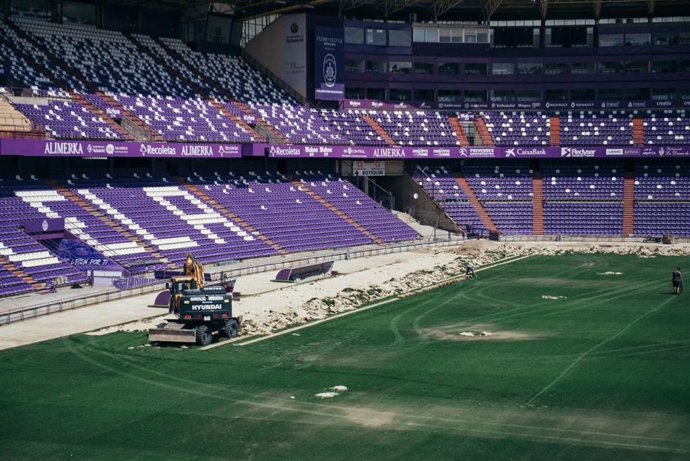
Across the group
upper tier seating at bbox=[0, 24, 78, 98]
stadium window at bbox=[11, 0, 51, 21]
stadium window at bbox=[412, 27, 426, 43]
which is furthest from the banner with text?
upper tier seating at bbox=[0, 24, 78, 98]

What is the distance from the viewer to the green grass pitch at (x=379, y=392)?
24797 mm

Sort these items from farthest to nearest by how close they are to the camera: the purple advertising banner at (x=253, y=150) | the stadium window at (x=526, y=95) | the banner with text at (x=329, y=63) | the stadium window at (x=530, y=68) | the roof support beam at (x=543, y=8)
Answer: the stadium window at (x=526, y=95), the stadium window at (x=530, y=68), the banner with text at (x=329, y=63), the roof support beam at (x=543, y=8), the purple advertising banner at (x=253, y=150)

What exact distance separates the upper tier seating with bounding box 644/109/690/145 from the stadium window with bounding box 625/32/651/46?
7.07 meters

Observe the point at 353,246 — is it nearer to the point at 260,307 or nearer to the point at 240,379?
the point at 260,307

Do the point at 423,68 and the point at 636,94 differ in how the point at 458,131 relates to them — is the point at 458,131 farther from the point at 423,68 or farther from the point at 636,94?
the point at 636,94

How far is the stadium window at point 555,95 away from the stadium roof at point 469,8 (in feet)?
24.9

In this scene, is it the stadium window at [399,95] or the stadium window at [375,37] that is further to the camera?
the stadium window at [399,95]

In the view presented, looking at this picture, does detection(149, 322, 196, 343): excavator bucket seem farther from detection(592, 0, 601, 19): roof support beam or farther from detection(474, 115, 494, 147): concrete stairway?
detection(592, 0, 601, 19): roof support beam

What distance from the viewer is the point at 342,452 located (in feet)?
79.4

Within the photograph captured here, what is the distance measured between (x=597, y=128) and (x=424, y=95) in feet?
58.3

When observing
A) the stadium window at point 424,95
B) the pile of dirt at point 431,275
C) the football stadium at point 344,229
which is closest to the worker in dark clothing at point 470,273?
the football stadium at point 344,229

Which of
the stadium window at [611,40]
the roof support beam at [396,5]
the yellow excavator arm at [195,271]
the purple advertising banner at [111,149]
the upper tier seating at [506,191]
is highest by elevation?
the roof support beam at [396,5]

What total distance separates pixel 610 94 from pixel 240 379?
2958 inches

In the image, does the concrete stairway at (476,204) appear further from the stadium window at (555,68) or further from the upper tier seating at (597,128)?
the stadium window at (555,68)
